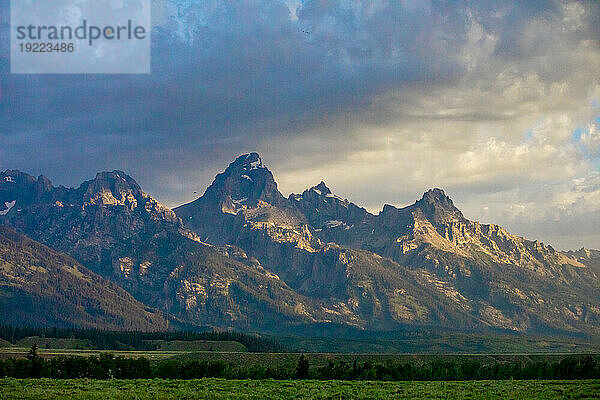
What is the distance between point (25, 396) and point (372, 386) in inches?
1588

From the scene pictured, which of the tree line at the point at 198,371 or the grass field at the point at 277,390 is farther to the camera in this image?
the tree line at the point at 198,371

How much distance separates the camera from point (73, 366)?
4663 inches

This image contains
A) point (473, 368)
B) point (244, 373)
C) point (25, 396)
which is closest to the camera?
point (25, 396)

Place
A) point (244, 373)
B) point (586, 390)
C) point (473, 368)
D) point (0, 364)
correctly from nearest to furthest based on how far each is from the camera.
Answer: point (586, 390) < point (0, 364) < point (244, 373) < point (473, 368)

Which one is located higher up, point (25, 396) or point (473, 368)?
point (25, 396)

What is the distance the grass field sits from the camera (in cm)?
6869

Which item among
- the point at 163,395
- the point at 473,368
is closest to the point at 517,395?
the point at 163,395

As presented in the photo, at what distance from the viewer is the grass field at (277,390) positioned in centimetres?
6869

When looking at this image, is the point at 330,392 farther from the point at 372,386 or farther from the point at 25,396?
the point at 25,396

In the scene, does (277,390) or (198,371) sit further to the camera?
(198,371)

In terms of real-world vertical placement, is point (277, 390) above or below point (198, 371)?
above

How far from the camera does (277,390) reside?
75062 millimetres

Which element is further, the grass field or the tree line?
the tree line

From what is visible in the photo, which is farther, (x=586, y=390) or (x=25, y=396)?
(x=586, y=390)
